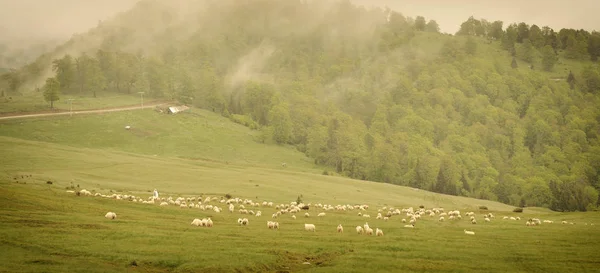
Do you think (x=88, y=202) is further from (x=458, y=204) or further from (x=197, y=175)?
(x=458, y=204)

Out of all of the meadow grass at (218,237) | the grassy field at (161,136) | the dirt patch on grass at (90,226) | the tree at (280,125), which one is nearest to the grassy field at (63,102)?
the grassy field at (161,136)

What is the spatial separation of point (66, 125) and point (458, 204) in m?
97.2

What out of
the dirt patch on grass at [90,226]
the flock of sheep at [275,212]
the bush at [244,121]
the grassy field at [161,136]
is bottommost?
the flock of sheep at [275,212]

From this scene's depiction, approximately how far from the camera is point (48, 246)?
29.4 meters

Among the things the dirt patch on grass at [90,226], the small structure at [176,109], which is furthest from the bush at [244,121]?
the dirt patch on grass at [90,226]

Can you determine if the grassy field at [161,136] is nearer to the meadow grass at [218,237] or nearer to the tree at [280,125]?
the tree at [280,125]

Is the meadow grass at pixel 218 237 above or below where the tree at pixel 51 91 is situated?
below

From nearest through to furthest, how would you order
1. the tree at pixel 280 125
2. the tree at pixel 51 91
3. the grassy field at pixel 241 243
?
the grassy field at pixel 241 243
the tree at pixel 51 91
the tree at pixel 280 125

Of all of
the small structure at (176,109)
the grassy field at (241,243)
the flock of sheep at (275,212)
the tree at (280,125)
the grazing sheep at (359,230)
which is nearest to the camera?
the grassy field at (241,243)

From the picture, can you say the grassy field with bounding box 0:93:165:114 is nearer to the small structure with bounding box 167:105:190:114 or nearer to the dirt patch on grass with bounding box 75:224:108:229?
the small structure with bounding box 167:105:190:114

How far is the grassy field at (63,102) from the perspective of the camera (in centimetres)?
14045

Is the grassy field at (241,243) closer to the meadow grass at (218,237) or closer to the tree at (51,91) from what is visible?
the meadow grass at (218,237)

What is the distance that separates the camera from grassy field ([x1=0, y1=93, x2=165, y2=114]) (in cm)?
14045

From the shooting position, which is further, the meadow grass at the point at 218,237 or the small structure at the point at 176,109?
the small structure at the point at 176,109
